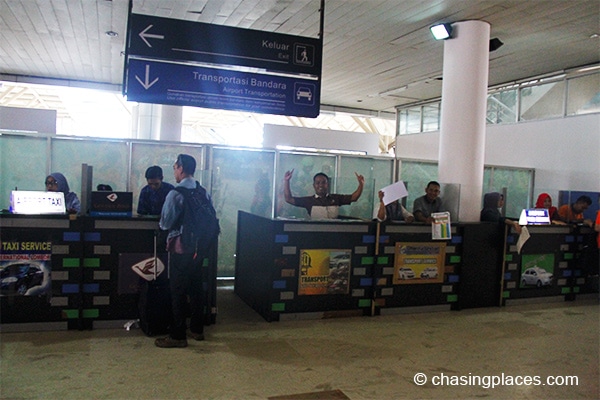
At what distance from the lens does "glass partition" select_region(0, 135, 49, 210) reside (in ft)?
22.1

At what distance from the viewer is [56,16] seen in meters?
7.26

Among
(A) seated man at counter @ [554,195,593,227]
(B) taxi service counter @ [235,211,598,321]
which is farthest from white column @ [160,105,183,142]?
(A) seated man at counter @ [554,195,593,227]

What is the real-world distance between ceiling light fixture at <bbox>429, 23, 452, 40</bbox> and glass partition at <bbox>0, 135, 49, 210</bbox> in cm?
555

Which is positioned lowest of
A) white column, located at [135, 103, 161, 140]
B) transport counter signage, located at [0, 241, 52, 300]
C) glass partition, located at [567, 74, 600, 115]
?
transport counter signage, located at [0, 241, 52, 300]

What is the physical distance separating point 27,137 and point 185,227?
3.67m

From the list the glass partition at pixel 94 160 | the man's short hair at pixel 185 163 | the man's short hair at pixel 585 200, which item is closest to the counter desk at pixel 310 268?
the man's short hair at pixel 185 163

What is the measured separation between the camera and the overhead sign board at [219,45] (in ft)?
17.5

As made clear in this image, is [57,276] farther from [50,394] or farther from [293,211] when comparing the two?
[293,211]

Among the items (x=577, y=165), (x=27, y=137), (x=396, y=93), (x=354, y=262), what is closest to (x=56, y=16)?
(x=27, y=137)

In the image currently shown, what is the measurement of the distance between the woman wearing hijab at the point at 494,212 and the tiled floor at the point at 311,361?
1.46 metres

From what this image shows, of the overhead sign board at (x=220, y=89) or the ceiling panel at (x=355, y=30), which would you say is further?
the ceiling panel at (x=355, y=30)

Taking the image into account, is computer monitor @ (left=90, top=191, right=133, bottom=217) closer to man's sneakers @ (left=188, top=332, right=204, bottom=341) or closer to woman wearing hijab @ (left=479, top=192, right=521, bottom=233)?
man's sneakers @ (left=188, top=332, right=204, bottom=341)

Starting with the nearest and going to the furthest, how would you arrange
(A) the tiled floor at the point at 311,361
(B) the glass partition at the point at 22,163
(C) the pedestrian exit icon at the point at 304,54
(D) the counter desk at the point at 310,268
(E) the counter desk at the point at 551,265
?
(A) the tiled floor at the point at 311,361, (D) the counter desk at the point at 310,268, (C) the pedestrian exit icon at the point at 304,54, (B) the glass partition at the point at 22,163, (E) the counter desk at the point at 551,265

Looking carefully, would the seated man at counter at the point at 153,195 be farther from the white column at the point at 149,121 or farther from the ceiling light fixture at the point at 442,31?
the white column at the point at 149,121
